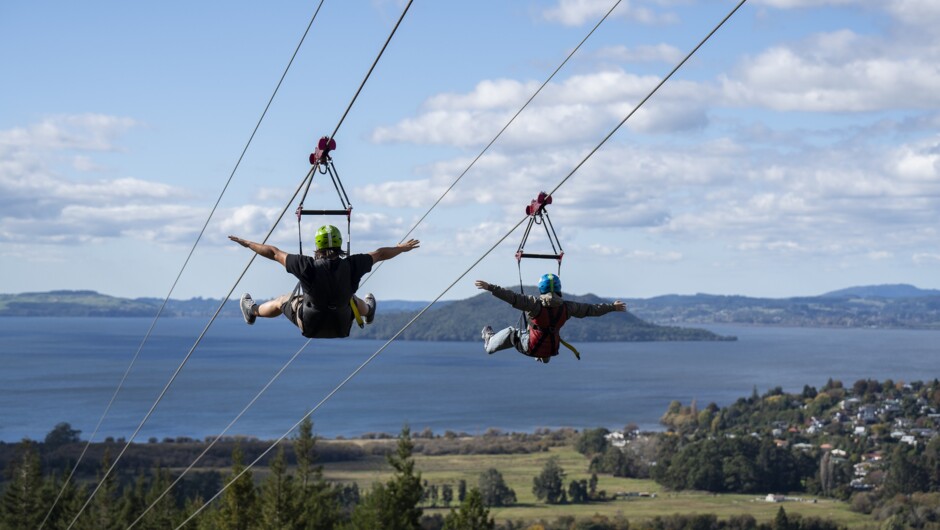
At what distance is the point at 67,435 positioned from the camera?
114250 millimetres

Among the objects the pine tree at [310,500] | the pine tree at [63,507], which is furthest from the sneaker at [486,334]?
the pine tree at [63,507]

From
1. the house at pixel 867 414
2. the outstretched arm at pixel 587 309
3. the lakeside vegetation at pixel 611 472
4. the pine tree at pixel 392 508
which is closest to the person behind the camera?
the outstretched arm at pixel 587 309

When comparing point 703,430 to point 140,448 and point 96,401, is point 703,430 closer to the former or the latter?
point 140,448

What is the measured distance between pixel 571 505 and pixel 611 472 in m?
20.4

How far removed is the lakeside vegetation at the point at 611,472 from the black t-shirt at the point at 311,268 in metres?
37.5

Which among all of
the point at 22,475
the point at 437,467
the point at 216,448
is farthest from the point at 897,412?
the point at 22,475

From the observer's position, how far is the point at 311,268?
10367 millimetres

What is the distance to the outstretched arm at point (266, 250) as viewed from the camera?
10.0 meters

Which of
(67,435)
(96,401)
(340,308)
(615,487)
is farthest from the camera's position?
(96,401)

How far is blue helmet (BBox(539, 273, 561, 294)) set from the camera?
1141cm

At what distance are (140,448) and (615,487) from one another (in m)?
47.2

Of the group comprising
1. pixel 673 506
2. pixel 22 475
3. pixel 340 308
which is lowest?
pixel 673 506

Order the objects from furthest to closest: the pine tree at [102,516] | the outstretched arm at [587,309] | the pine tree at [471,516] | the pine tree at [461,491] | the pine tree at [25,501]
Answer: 1. the pine tree at [461,491]
2. the pine tree at [102,516]
3. the pine tree at [25,501]
4. the pine tree at [471,516]
5. the outstretched arm at [587,309]

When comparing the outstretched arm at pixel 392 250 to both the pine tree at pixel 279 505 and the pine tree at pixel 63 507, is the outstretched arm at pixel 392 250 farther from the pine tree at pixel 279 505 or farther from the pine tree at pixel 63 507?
the pine tree at pixel 63 507
